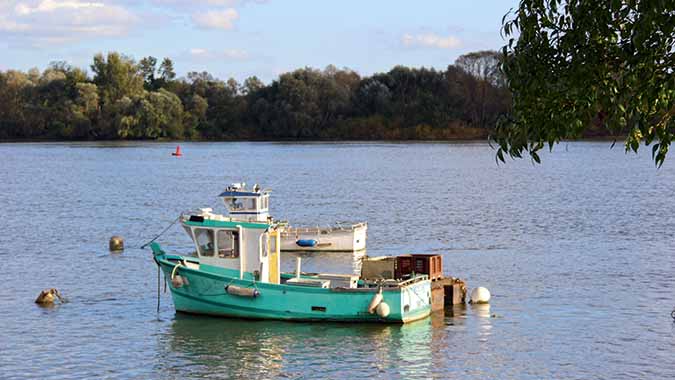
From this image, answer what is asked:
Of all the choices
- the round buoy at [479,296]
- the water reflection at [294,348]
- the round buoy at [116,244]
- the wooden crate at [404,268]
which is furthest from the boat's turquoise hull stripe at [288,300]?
the round buoy at [116,244]

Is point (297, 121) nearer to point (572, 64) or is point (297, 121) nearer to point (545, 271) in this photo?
point (545, 271)

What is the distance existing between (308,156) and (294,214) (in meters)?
94.2

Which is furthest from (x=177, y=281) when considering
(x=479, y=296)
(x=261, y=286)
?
(x=479, y=296)

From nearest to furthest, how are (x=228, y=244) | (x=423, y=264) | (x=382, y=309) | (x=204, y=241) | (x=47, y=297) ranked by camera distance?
(x=382, y=309)
(x=228, y=244)
(x=204, y=241)
(x=423, y=264)
(x=47, y=297)

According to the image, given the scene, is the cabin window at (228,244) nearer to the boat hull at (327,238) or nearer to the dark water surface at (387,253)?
the dark water surface at (387,253)

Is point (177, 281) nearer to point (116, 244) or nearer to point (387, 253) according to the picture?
point (116, 244)

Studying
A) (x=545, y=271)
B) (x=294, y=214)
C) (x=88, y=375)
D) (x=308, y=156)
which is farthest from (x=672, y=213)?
(x=308, y=156)

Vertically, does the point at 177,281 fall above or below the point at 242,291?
above

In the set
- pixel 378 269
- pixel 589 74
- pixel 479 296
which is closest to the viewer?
pixel 589 74

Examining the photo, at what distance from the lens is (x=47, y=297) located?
1350 inches

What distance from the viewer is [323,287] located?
2952 centimetres

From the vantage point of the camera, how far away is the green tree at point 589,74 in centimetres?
1262

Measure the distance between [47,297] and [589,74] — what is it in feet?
82.6

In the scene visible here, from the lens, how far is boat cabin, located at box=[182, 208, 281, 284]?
3028 centimetres
